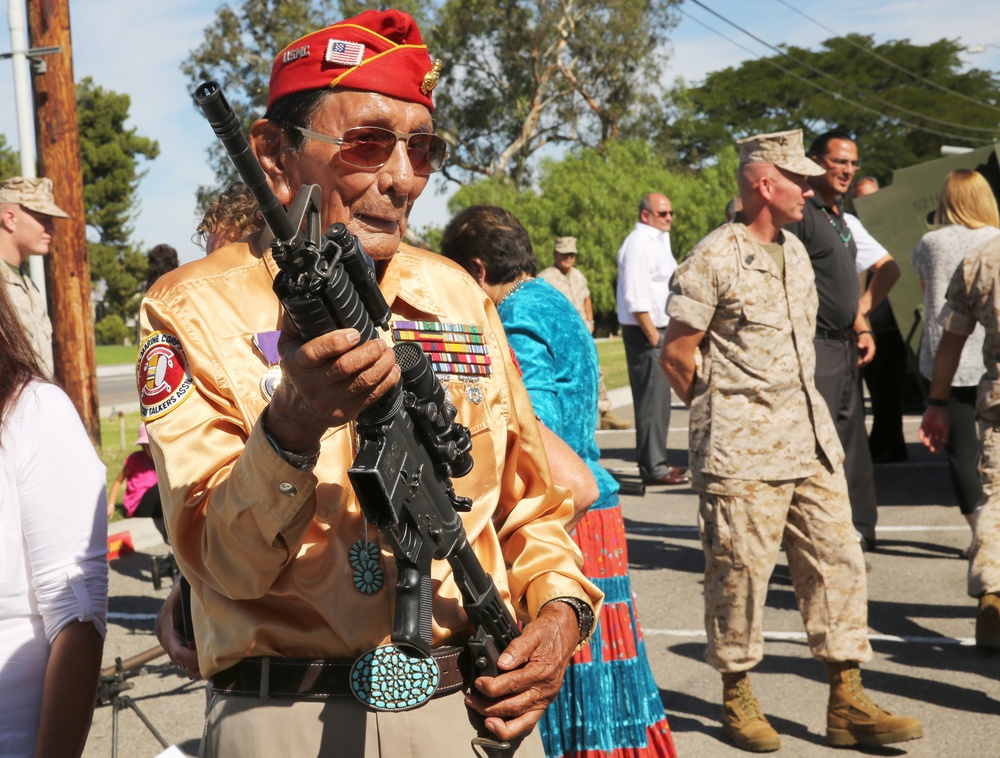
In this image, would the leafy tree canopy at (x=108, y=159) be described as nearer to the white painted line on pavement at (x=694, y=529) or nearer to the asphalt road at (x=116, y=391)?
the asphalt road at (x=116, y=391)

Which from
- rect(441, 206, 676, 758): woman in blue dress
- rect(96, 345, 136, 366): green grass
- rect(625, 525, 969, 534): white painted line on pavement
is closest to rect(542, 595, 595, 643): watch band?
rect(441, 206, 676, 758): woman in blue dress

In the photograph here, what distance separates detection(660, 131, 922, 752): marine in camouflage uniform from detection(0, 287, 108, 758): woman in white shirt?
9.95ft

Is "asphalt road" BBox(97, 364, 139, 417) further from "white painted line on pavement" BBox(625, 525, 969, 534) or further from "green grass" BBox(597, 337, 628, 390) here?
"white painted line on pavement" BBox(625, 525, 969, 534)

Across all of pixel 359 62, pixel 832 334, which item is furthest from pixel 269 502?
pixel 832 334

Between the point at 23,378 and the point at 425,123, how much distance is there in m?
0.97

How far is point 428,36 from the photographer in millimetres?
39812

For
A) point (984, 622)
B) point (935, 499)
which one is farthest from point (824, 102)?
point (984, 622)

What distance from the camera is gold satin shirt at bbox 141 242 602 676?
1630 mm

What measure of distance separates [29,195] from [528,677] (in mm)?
6163

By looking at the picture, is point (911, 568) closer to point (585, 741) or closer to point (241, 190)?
point (585, 741)

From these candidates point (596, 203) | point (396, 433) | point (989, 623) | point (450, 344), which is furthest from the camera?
point (596, 203)

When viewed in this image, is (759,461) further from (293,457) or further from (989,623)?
(293,457)

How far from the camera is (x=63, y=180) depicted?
415 inches

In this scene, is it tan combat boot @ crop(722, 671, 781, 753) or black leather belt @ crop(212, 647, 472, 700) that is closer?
black leather belt @ crop(212, 647, 472, 700)
